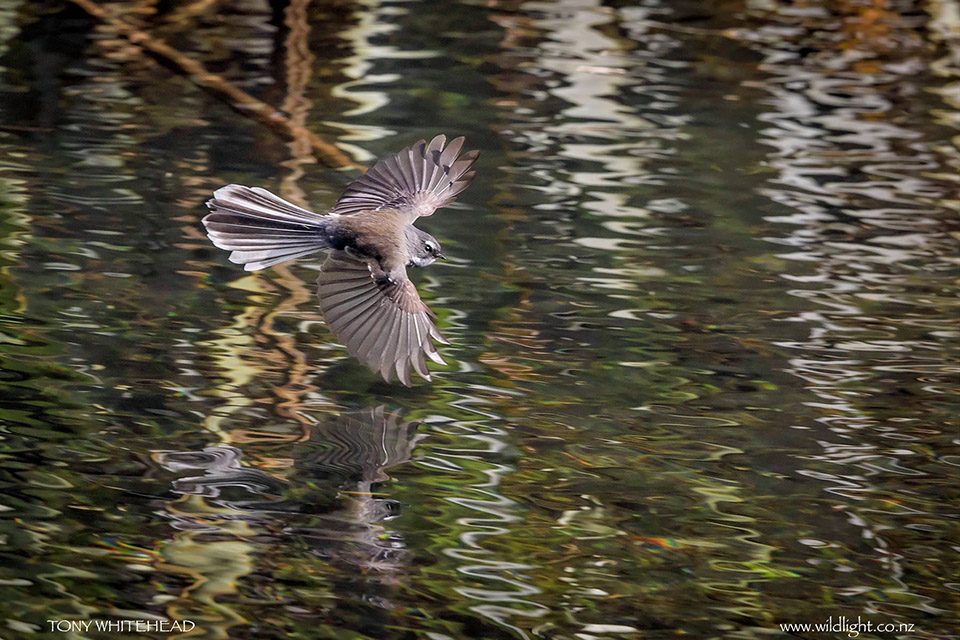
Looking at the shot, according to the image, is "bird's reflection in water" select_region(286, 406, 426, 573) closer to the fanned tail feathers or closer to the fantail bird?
the fantail bird

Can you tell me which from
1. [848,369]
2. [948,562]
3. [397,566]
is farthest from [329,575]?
[848,369]

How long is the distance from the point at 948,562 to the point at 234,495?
1.78m

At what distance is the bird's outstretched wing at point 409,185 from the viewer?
381 cm

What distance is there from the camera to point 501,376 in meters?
3.77

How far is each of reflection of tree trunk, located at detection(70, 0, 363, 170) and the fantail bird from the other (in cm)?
191

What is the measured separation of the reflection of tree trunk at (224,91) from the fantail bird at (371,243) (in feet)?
6.28

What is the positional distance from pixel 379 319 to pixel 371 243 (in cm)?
30

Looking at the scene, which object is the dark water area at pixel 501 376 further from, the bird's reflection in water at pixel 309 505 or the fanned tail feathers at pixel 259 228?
the fanned tail feathers at pixel 259 228

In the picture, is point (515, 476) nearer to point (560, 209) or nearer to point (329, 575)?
point (329, 575)

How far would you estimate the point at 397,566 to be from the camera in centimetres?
272

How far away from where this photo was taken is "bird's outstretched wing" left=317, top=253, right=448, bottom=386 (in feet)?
10.5

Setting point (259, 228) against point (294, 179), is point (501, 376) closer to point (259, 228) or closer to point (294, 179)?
point (259, 228)

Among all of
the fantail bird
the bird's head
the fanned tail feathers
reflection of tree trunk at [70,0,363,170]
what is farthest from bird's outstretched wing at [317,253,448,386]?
reflection of tree trunk at [70,0,363,170]

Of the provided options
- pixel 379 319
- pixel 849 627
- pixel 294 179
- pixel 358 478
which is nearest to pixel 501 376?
pixel 379 319
